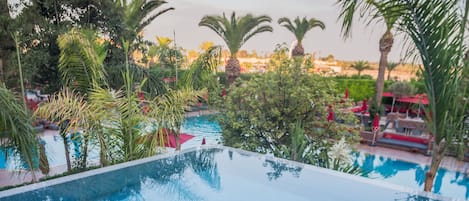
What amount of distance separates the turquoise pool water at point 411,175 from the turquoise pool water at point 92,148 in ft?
13.4

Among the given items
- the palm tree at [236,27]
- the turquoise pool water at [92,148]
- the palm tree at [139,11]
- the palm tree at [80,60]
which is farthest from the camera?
the palm tree at [236,27]

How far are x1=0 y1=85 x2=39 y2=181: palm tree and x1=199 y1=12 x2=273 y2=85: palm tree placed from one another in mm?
10690

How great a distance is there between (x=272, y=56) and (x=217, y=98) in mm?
1499

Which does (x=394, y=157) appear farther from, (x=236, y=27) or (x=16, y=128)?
(x=16, y=128)

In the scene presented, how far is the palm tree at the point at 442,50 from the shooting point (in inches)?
103

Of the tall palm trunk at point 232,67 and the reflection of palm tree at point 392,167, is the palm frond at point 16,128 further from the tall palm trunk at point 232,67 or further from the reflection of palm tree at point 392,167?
the tall palm trunk at point 232,67

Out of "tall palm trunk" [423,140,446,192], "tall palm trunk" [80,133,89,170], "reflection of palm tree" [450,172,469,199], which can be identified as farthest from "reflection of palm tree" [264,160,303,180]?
"reflection of palm tree" [450,172,469,199]

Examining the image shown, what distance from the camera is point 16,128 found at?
3.65m

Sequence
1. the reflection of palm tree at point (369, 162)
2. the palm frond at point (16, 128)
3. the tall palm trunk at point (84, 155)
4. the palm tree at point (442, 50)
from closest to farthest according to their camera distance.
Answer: the palm tree at point (442, 50) → the palm frond at point (16, 128) → the tall palm trunk at point (84, 155) → the reflection of palm tree at point (369, 162)

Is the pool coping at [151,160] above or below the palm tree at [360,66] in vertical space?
below

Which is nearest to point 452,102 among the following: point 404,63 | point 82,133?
point 404,63

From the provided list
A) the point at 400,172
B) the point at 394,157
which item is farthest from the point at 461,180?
the point at 394,157

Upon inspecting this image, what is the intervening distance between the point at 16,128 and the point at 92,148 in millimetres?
1406

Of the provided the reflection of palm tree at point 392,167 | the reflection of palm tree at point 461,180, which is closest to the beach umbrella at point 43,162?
the reflection of palm tree at point 392,167
